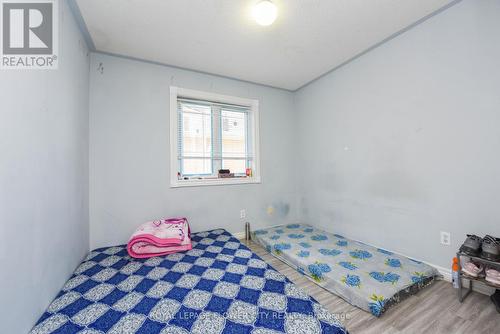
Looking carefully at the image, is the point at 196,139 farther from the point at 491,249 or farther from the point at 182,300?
the point at 491,249

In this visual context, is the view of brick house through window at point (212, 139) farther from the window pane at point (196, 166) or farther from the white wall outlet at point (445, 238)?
the white wall outlet at point (445, 238)

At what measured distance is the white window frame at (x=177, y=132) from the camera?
2.49m

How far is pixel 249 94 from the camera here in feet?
10.0

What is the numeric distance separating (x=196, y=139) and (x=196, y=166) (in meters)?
0.39

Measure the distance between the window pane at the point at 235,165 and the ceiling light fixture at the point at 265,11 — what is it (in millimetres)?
1830

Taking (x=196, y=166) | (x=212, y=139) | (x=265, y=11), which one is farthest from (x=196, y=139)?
(x=265, y=11)

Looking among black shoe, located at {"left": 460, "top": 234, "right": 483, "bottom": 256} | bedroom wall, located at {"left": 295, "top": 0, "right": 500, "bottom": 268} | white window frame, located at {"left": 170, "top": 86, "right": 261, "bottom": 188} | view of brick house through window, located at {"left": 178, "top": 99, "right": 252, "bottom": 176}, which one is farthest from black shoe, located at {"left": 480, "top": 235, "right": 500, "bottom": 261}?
view of brick house through window, located at {"left": 178, "top": 99, "right": 252, "bottom": 176}

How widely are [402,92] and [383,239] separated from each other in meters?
1.62

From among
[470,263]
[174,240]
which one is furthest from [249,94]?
[470,263]

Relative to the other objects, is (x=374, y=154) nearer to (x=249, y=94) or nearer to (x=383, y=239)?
(x=383, y=239)

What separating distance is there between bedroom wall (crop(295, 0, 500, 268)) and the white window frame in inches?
43.2

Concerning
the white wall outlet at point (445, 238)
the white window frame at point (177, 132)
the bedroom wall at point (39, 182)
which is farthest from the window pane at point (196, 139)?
the white wall outlet at point (445, 238)

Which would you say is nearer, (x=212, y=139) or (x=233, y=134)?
(x=212, y=139)

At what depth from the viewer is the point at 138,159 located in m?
2.32
